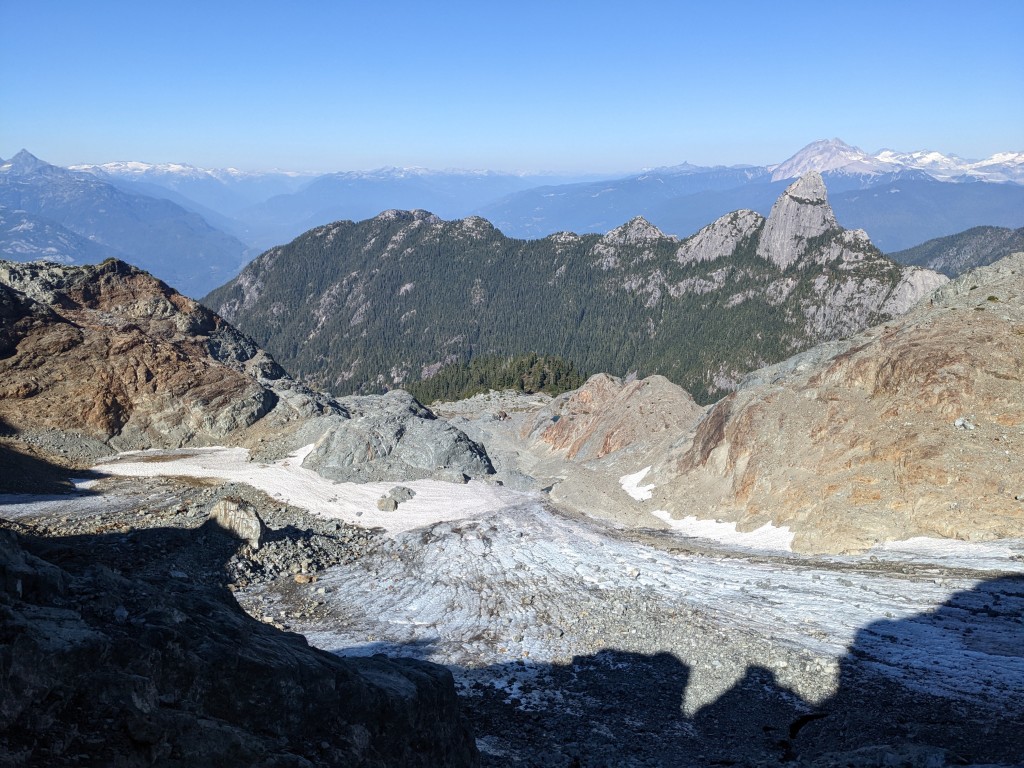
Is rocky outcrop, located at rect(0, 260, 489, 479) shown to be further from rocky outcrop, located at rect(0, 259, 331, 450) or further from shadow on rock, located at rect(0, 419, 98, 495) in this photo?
shadow on rock, located at rect(0, 419, 98, 495)

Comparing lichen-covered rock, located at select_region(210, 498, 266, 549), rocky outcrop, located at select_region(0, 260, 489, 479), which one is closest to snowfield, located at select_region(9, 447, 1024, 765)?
lichen-covered rock, located at select_region(210, 498, 266, 549)

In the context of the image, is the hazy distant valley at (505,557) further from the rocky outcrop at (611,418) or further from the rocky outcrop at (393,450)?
the rocky outcrop at (611,418)

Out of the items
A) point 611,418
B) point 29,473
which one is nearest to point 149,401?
point 29,473

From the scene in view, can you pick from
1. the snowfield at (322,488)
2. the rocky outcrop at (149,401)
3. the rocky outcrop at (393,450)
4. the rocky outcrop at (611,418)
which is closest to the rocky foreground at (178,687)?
the snowfield at (322,488)

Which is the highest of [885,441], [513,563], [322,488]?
[885,441]

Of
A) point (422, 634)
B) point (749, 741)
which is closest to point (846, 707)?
point (749, 741)

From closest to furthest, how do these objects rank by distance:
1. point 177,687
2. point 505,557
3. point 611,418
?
point 177,687
point 505,557
point 611,418

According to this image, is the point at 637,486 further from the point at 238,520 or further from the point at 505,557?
the point at 238,520
